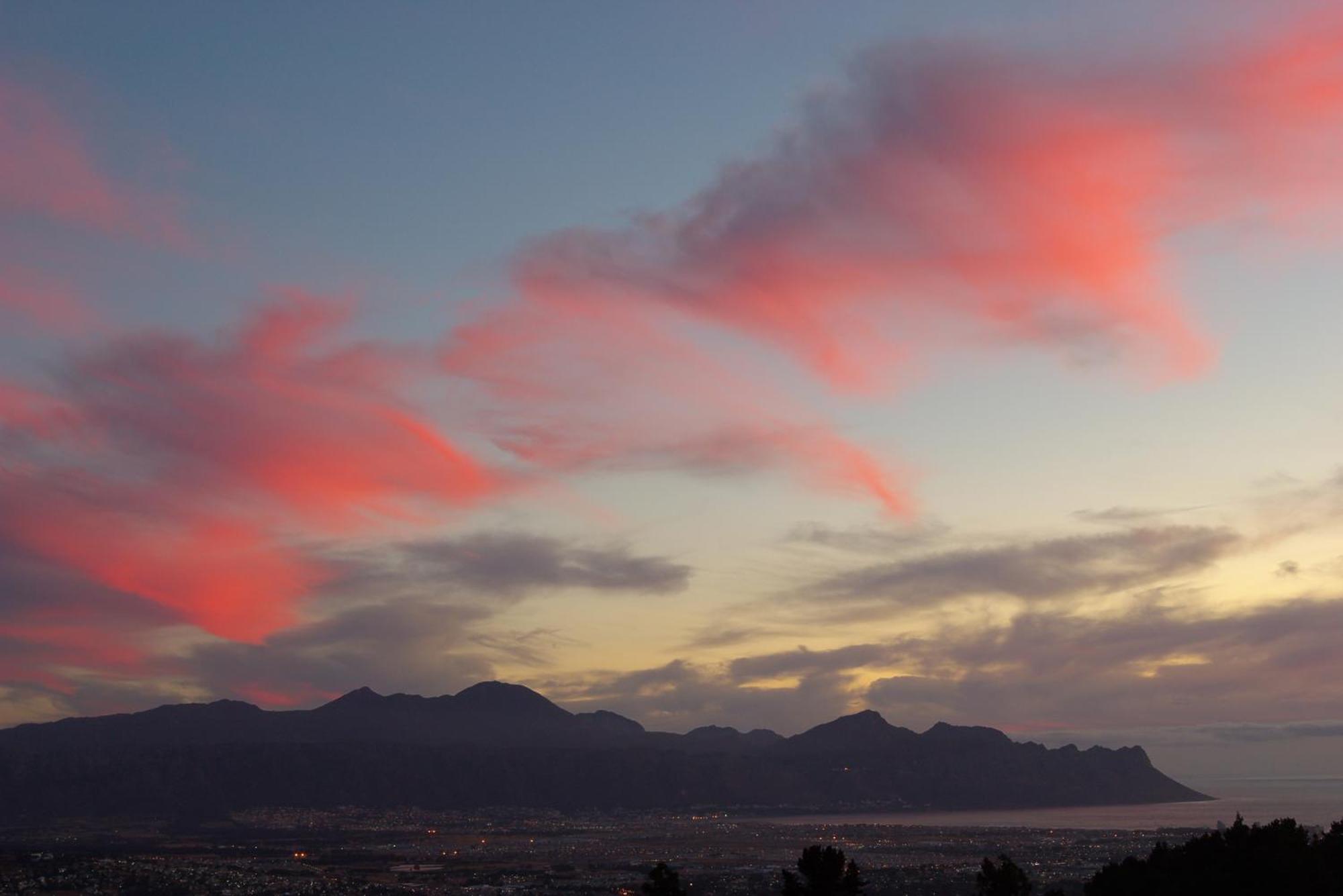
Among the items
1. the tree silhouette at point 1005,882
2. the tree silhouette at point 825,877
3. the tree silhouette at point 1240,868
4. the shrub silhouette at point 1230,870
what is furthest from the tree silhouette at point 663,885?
the tree silhouette at point 1240,868

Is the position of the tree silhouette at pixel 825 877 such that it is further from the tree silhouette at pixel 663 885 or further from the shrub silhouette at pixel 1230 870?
the shrub silhouette at pixel 1230 870

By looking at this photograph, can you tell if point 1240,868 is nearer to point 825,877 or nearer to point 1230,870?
point 1230,870

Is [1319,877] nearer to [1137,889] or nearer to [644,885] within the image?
[1137,889]

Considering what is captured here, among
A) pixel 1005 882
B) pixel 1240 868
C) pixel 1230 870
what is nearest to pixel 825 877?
pixel 1005 882

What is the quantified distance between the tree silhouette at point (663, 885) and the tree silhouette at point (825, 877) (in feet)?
26.4

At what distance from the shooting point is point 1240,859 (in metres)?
88.2

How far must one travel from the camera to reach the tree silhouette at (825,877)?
86.7 meters

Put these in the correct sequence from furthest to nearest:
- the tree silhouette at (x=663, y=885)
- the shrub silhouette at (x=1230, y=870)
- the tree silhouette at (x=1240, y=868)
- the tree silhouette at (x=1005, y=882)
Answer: the tree silhouette at (x=1005, y=882) → the tree silhouette at (x=663, y=885) → the shrub silhouette at (x=1230, y=870) → the tree silhouette at (x=1240, y=868)

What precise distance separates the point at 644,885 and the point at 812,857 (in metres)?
12.9

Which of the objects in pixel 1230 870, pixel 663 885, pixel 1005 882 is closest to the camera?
pixel 1230 870

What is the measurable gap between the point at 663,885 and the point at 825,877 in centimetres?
1168

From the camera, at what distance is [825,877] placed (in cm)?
8700

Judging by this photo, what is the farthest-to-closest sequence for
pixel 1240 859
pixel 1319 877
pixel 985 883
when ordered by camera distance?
pixel 985 883 → pixel 1240 859 → pixel 1319 877

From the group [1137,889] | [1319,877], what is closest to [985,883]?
[1137,889]
